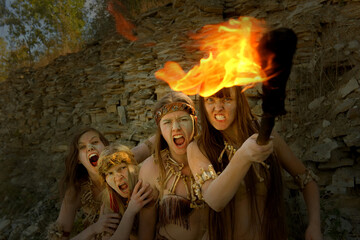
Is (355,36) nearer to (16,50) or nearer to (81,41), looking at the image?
(81,41)

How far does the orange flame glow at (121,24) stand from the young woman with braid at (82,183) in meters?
4.84

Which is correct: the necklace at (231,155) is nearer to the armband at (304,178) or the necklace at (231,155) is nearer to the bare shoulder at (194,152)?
the bare shoulder at (194,152)

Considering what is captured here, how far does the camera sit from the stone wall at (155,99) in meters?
3.59

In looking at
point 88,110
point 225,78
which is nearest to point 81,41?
point 88,110

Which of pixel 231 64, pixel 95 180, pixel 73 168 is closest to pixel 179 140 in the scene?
pixel 231 64

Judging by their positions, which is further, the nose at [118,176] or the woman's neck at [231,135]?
the nose at [118,176]

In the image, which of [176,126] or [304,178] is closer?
[304,178]

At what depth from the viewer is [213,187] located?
5.42 ft

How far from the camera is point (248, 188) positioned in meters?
1.95

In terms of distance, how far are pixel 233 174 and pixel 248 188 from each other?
47cm

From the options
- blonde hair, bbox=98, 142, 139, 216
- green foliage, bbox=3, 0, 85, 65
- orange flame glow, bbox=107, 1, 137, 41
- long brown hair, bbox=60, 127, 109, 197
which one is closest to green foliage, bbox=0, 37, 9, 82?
green foliage, bbox=3, 0, 85, 65

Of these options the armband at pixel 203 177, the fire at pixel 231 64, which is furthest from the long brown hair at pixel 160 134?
the armband at pixel 203 177

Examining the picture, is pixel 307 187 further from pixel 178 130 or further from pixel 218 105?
pixel 178 130

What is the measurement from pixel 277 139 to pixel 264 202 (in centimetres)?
50
